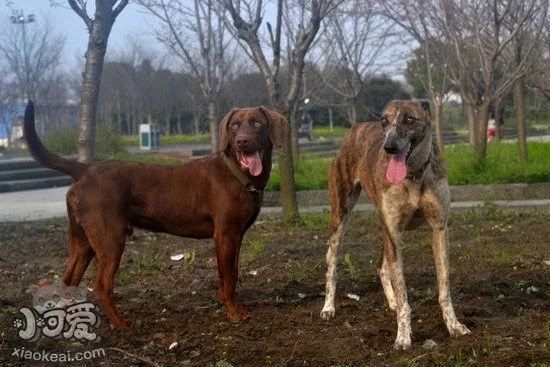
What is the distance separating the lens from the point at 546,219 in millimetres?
10062

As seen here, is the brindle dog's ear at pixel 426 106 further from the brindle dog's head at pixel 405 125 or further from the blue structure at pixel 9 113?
the blue structure at pixel 9 113

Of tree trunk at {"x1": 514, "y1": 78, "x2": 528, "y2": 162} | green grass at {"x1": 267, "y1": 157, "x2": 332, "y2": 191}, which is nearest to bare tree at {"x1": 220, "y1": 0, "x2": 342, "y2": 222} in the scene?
green grass at {"x1": 267, "y1": 157, "x2": 332, "y2": 191}

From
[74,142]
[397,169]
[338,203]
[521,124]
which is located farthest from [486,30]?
[74,142]

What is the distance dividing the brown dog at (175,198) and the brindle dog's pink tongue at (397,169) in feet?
3.66

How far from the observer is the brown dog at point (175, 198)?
5551 mm

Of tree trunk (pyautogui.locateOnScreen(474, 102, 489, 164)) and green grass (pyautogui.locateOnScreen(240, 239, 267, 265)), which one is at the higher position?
tree trunk (pyautogui.locateOnScreen(474, 102, 489, 164))

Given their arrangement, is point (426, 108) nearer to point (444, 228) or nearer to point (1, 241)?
point (444, 228)

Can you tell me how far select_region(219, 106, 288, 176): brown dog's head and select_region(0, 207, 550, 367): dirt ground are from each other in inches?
44.0

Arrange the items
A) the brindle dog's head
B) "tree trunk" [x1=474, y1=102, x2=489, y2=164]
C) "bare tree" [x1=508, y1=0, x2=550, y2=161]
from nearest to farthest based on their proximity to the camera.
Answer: the brindle dog's head, "bare tree" [x1=508, y1=0, x2=550, y2=161], "tree trunk" [x1=474, y1=102, x2=489, y2=164]

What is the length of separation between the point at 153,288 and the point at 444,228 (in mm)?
2799

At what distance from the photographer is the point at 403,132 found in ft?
15.9

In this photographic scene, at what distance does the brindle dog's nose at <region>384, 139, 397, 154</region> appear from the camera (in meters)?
4.70

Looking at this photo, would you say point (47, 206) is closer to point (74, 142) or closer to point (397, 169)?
point (397, 169)

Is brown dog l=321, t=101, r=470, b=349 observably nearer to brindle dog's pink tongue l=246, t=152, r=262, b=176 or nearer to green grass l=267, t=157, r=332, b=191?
brindle dog's pink tongue l=246, t=152, r=262, b=176
